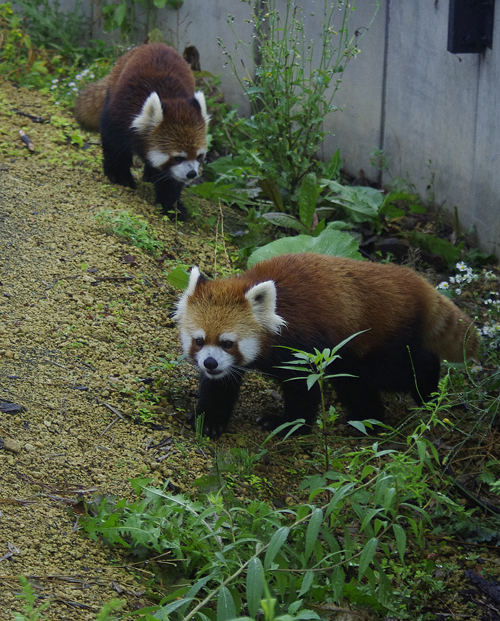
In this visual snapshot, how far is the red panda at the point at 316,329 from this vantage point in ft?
12.8

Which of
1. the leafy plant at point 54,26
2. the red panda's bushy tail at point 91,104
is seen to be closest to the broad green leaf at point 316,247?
the red panda's bushy tail at point 91,104

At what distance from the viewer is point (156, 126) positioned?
5910 mm

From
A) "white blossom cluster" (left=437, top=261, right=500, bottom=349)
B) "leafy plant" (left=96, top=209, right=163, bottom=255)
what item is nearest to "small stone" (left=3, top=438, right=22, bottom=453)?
"leafy plant" (left=96, top=209, right=163, bottom=255)

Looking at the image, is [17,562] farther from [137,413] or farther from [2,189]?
[2,189]

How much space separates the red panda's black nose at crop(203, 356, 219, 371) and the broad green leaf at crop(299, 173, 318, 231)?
228 centimetres

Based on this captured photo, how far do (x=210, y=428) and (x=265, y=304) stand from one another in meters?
0.79

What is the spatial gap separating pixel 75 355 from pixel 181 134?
2731 mm

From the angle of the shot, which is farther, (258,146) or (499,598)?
(258,146)

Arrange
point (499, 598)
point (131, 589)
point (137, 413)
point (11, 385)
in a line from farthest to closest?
point (137, 413)
point (11, 385)
point (499, 598)
point (131, 589)

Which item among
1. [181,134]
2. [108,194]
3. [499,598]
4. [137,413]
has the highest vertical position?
[181,134]

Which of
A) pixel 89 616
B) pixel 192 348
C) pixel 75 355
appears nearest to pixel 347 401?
pixel 192 348

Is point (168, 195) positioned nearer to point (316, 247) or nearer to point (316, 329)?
point (316, 247)

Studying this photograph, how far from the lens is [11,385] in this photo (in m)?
3.54

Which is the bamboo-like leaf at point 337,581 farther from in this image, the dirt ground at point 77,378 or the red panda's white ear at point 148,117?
the red panda's white ear at point 148,117
